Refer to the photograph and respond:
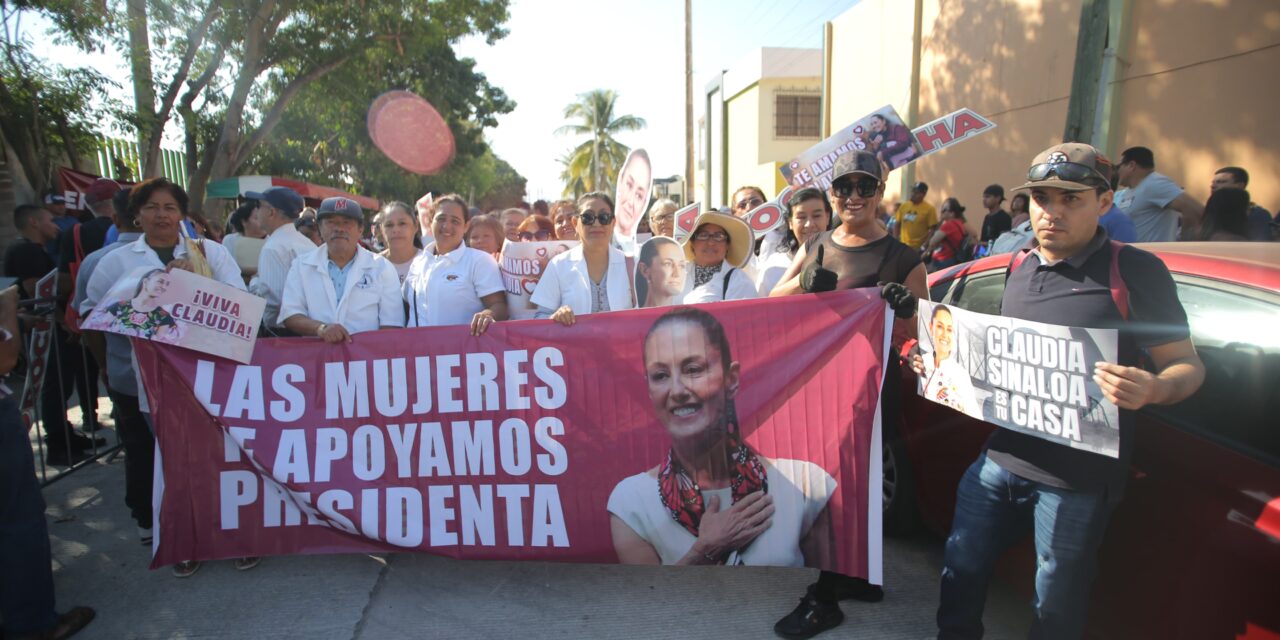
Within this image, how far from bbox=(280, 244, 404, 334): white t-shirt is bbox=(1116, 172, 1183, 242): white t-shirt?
5.81 meters

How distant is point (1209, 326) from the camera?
2195 mm

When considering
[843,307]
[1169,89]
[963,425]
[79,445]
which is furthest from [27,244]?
[1169,89]

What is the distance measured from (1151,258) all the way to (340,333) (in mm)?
3226

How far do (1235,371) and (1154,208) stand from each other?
436 cm

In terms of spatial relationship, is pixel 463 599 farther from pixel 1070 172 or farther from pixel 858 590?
pixel 1070 172

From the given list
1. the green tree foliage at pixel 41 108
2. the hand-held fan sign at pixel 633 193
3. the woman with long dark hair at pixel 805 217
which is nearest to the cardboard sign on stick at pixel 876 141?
the woman with long dark hair at pixel 805 217

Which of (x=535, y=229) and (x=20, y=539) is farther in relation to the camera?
(x=535, y=229)

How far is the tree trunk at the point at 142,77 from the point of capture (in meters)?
11.1

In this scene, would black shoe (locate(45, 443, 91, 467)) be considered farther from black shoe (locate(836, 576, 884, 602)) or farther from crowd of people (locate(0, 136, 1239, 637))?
black shoe (locate(836, 576, 884, 602))

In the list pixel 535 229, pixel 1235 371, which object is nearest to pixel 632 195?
pixel 535 229

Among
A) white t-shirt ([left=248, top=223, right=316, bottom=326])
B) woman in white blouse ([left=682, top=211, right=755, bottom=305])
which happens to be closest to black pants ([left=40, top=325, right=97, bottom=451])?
white t-shirt ([left=248, top=223, right=316, bottom=326])

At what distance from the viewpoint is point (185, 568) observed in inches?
130

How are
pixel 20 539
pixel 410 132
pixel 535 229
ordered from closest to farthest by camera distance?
pixel 20 539 < pixel 535 229 < pixel 410 132

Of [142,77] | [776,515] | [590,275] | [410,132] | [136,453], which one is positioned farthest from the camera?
[410,132]
